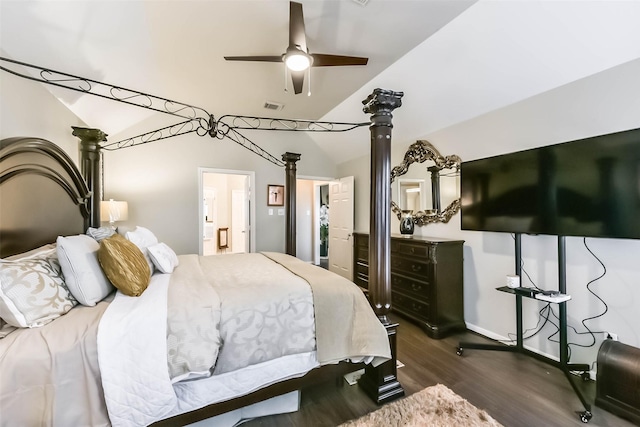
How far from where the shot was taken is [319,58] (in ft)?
6.70

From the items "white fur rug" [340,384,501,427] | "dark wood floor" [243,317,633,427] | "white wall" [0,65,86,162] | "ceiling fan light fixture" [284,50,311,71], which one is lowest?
"dark wood floor" [243,317,633,427]

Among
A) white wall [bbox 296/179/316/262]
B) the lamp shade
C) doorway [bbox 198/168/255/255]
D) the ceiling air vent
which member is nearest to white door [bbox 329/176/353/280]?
white wall [bbox 296/179/316/262]

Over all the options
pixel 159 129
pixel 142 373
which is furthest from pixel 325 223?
pixel 142 373

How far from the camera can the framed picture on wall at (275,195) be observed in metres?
4.88

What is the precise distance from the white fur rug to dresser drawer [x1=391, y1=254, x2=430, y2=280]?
1264 millimetres

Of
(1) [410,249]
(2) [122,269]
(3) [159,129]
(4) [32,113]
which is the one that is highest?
(3) [159,129]

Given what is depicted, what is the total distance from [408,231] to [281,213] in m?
2.37

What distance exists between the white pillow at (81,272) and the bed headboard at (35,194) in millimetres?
471

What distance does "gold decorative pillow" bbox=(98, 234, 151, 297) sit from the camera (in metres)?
1.50

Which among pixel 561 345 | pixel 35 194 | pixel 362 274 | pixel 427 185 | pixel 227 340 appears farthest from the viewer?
pixel 362 274

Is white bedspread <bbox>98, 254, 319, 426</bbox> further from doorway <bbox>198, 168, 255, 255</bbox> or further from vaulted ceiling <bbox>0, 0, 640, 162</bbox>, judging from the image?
doorway <bbox>198, 168, 255, 255</bbox>

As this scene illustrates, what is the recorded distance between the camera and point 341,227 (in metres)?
5.21

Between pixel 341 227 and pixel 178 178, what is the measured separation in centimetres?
298

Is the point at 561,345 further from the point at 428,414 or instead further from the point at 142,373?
the point at 142,373
